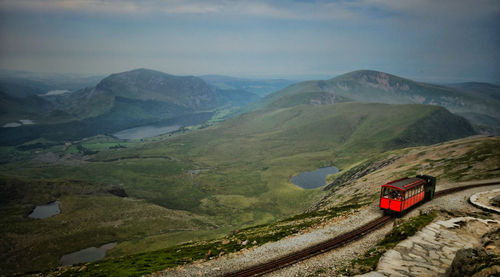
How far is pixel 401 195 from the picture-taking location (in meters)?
39.6

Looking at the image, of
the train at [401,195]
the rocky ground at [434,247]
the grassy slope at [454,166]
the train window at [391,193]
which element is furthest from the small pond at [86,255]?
the rocky ground at [434,247]

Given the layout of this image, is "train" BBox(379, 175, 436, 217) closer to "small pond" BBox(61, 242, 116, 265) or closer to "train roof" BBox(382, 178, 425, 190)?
"train roof" BBox(382, 178, 425, 190)

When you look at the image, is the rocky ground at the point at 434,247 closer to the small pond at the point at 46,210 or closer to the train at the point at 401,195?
the train at the point at 401,195

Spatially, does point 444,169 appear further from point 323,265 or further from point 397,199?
point 323,265

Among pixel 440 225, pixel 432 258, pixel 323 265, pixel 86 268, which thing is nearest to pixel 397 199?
pixel 440 225

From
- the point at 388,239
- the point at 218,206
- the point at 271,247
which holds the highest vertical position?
the point at 388,239

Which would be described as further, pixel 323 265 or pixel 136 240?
pixel 136 240

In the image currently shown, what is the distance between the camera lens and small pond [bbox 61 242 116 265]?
319 ft

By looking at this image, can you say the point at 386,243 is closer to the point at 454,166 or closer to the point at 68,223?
the point at 454,166

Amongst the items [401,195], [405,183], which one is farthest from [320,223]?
[405,183]

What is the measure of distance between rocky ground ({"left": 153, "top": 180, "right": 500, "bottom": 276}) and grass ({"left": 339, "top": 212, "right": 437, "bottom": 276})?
1.11m

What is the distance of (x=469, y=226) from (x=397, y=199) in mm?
8742

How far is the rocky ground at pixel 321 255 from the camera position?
28544 millimetres

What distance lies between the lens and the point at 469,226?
33188 millimetres
